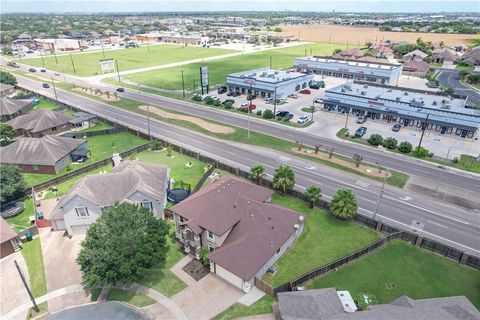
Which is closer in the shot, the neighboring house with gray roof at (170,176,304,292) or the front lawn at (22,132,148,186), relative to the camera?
the neighboring house with gray roof at (170,176,304,292)

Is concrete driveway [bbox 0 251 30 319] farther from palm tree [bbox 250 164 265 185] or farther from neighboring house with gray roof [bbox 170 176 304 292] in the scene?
palm tree [bbox 250 164 265 185]

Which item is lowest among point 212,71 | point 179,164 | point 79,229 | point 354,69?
point 179,164

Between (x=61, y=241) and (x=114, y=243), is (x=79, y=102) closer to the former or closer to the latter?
(x=61, y=241)

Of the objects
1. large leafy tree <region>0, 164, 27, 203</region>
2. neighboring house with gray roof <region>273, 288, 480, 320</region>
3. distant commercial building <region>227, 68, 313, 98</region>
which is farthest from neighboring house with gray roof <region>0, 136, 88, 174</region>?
distant commercial building <region>227, 68, 313, 98</region>

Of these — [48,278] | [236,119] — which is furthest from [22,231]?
[236,119]

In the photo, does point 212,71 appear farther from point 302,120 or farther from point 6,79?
point 6,79

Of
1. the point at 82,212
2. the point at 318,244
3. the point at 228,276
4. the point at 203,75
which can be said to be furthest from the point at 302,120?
the point at 82,212
